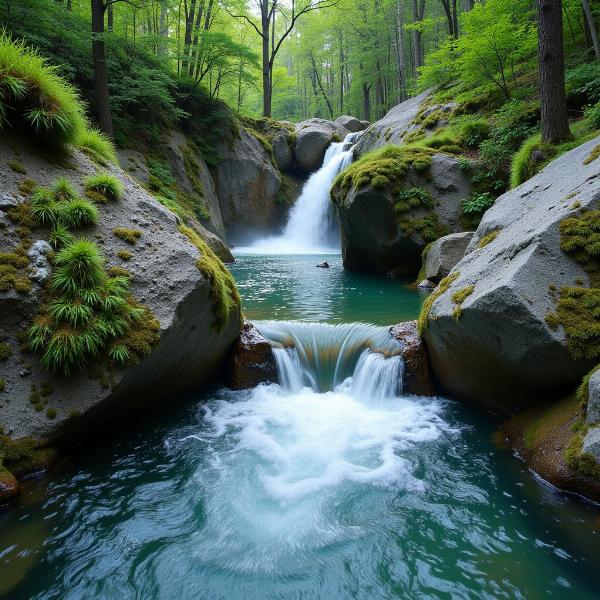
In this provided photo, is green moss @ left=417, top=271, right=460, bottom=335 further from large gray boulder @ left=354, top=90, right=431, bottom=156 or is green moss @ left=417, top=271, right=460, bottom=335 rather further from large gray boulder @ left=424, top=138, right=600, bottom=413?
large gray boulder @ left=354, top=90, right=431, bottom=156

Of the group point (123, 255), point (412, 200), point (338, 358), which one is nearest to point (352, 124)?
point (412, 200)

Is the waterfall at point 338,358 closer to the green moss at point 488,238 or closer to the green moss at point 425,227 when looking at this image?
the green moss at point 488,238

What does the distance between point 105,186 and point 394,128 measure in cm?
1743

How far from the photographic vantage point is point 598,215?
4.61 meters

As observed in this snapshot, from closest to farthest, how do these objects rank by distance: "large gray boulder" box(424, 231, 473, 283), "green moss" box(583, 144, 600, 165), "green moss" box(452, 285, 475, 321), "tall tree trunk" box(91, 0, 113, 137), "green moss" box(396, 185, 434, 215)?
"green moss" box(452, 285, 475, 321), "green moss" box(583, 144, 600, 165), "large gray boulder" box(424, 231, 473, 283), "tall tree trunk" box(91, 0, 113, 137), "green moss" box(396, 185, 434, 215)

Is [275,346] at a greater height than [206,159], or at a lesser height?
lesser

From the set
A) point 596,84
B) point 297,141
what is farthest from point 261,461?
point 297,141

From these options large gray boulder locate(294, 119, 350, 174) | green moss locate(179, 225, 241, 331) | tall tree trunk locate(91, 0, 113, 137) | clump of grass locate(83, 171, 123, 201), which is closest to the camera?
green moss locate(179, 225, 241, 331)

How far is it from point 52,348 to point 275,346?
3.58 m

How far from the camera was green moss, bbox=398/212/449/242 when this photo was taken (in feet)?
40.3

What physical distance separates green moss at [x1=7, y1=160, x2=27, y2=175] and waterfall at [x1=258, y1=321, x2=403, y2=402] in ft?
13.9

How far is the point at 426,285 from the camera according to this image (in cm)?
1150

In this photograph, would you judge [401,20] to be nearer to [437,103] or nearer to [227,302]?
[437,103]

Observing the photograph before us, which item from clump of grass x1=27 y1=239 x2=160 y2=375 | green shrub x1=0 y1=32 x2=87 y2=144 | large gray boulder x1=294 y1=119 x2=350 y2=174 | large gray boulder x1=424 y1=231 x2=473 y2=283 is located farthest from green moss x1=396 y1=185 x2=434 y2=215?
large gray boulder x1=294 y1=119 x2=350 y2=174
